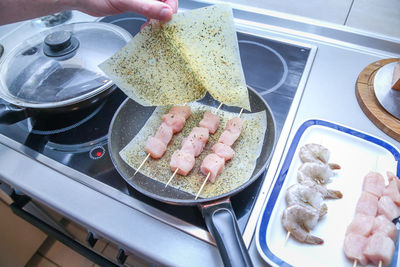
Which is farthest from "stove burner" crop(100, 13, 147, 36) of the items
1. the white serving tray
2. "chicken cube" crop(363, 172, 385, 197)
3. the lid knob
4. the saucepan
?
"chicken cube" crop(363, 172, 385, 197)

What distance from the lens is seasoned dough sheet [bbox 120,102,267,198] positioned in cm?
100

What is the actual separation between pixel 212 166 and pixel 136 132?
396mm

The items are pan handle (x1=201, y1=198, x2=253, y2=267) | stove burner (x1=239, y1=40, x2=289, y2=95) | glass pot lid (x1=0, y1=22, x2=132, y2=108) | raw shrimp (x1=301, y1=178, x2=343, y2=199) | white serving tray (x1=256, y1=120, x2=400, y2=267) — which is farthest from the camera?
stove burner (x1=239, y1=40, x2=289, y2=95)

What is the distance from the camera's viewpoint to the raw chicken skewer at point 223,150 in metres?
0.99

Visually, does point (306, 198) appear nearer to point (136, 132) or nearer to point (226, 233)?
point (226, 233)

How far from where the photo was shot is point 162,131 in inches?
44.3

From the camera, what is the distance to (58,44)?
3.83ft

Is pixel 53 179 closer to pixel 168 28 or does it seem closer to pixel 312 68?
pixel 168 28

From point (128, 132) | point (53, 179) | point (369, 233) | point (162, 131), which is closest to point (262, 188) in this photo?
point (369, 233)

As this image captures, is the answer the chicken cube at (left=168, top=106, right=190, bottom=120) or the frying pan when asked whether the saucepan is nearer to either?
the frying pan

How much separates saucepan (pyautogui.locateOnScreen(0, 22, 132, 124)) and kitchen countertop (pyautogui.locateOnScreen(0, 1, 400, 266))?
0.60 feet

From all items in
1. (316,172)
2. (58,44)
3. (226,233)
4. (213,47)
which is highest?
(213,47)

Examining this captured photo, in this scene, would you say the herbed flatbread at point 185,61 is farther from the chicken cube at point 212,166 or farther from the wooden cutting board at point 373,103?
the wooden cutting board at point 373,103

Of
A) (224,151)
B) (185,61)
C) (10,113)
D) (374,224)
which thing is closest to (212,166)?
(224,151)
